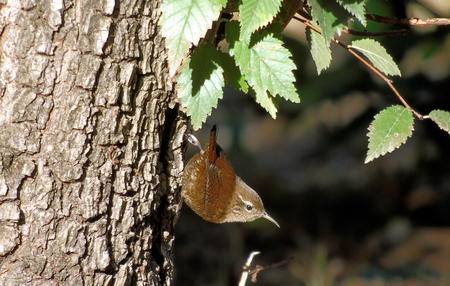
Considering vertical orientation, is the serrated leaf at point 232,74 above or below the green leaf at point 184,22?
below

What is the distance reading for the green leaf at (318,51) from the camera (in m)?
2.24

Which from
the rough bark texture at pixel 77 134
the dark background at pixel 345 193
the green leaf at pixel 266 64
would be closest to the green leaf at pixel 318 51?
the green leaf at pixel 266 64

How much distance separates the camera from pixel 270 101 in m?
2.25

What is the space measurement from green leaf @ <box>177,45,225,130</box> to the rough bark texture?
222 millimetres

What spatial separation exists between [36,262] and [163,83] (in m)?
0.78

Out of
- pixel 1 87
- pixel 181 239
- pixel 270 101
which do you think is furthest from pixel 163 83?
pixel 181 239

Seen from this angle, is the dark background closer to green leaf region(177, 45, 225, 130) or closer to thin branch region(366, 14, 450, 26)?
thin branch region(366, 14, 450, 26)

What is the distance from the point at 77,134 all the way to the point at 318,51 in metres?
0.88

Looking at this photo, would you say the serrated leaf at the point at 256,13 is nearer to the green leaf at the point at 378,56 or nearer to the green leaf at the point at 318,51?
the green leaf at the point at 318,51

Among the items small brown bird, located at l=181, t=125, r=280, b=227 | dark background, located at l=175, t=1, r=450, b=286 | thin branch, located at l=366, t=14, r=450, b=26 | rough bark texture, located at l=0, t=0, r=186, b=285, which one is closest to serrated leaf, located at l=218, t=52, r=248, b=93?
rough bark texture, located at l=0, t=0, r=186, b=285

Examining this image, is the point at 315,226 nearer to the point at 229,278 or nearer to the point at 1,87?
the point at 229,278

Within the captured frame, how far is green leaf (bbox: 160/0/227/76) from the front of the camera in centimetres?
194

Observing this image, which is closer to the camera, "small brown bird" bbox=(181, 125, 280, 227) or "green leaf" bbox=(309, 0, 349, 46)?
"green leaf" bbox=(309, 0, 349, 46)

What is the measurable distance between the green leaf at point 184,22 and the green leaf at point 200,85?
0.67ft
